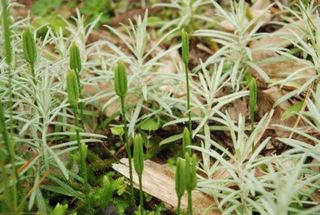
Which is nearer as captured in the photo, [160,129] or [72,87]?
[72,87]

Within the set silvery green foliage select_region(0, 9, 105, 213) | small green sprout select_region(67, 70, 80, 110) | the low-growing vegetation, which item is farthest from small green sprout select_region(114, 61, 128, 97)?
silvery green foliage select_region(0, 9, 105, 213)

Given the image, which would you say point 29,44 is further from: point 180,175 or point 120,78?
point 180,175

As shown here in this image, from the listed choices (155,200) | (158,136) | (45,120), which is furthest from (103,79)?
(155,200)

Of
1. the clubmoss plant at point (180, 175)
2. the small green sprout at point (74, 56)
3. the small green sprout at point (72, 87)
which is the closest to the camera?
the clubmoss plant at point (180, 175)

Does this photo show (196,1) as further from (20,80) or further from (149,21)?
(20,80)

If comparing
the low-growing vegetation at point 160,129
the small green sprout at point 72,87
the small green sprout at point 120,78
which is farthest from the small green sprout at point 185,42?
the small green sprout at point 72,87

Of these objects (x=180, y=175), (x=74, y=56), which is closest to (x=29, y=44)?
(x=74, y=56)

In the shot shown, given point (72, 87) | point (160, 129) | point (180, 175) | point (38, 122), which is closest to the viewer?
point (180, 175)

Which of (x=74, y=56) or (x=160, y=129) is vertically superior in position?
(x=74, y=56)

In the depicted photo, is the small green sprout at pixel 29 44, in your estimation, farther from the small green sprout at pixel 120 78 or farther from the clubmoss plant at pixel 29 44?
the small green sprout at pixel 120 78
